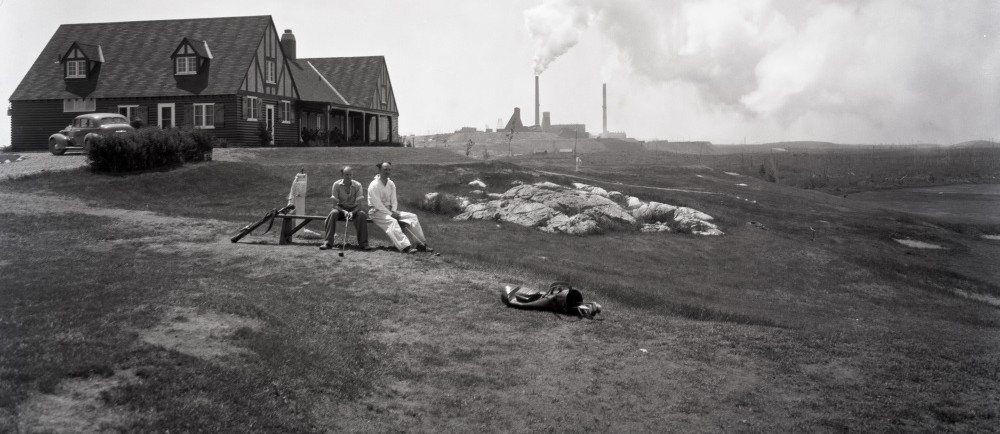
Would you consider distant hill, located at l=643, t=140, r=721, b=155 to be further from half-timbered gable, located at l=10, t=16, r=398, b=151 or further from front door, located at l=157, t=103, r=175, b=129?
front door, located at l=157, t=103, r=175, b=129

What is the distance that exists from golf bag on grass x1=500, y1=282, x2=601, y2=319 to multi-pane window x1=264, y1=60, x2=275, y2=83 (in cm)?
3423

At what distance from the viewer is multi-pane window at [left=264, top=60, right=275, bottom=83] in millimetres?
42125

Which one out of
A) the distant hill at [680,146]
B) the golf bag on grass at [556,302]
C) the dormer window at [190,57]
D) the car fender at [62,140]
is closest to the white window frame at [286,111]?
the dormer window at [190,57]

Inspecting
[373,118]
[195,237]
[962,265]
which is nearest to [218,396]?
[195,237]

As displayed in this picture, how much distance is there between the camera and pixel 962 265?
87.2ft

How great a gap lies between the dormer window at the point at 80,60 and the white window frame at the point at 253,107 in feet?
28.2

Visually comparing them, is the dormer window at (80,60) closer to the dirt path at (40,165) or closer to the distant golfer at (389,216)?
the dirt path at (40,165)

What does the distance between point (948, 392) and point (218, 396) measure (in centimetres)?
815

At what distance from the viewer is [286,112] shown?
44812 mm

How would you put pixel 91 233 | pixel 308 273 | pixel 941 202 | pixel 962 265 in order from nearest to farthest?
pixel 308 273
pixel 91 233
pixel 962 265
pixel 941 202

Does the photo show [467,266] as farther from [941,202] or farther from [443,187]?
[941,202]

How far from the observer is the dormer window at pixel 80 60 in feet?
132

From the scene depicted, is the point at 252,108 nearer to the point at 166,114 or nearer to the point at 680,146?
the point at 166,114

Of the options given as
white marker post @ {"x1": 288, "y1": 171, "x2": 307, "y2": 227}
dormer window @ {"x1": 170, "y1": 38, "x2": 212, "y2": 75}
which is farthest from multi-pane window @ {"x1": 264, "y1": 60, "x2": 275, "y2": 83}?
white marker post @ {"x1": 288, "y1": 171, "x2": 307, "y2": 227}
